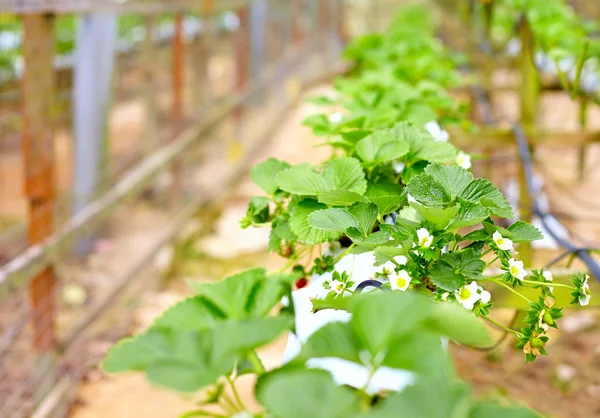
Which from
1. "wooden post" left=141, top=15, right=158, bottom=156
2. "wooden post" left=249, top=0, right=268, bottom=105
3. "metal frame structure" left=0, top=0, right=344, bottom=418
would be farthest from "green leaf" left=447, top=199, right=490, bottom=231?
"wooden post" left=249, top=0, right=268, bottom=105

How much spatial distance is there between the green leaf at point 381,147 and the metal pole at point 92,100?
362 cm

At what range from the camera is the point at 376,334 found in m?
0.71

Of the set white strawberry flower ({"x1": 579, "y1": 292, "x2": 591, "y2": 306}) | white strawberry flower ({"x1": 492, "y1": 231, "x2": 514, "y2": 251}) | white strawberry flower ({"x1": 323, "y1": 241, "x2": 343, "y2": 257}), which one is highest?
white strawberry flower ({"x1": 492, "y1": 231, "x2": 514, "y2": 251})

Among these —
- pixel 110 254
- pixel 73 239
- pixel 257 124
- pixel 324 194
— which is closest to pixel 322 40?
→ pixel 257 124

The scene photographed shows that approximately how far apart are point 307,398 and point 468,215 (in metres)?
0.52

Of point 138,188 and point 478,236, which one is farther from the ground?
point 478,236

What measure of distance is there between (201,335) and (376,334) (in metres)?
0.15

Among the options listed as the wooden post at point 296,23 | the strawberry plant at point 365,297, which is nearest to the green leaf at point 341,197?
the strawberry plant at point 365,297

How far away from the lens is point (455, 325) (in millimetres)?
770

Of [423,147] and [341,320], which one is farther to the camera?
[423,147]

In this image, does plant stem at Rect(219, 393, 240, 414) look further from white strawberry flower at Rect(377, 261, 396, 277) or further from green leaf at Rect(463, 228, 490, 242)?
green leaf at Rect(463, 228, 490, 242)

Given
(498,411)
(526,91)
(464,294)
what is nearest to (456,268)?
(464,294)

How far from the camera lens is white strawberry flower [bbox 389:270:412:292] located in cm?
105

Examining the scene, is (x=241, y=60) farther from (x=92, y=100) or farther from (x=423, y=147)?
(x=423, y=147)
